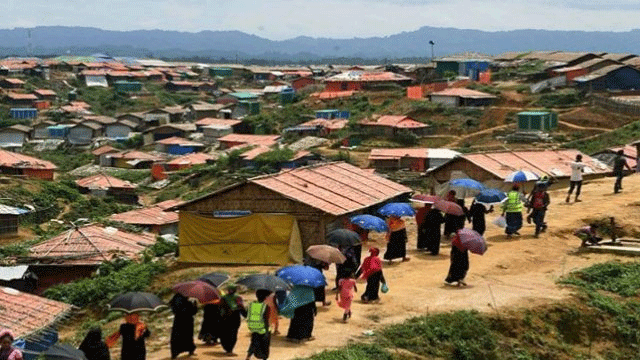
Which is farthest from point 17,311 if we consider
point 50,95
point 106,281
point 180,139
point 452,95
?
point 50,95

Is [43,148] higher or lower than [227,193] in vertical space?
lower

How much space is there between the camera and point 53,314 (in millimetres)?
17047

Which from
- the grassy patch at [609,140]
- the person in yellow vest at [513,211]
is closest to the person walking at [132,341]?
the person in yellow vest at [513,211]

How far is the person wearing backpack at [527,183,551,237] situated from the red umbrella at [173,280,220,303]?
389 inches

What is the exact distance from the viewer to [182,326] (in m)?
12.9

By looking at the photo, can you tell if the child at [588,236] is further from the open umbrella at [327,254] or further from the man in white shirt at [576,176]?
the open umbrella at [327,254]

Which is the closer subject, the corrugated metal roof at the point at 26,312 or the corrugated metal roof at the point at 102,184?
the corrugated metal roof at the point at 26,312

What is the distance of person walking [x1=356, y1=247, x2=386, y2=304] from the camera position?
50.2 feet

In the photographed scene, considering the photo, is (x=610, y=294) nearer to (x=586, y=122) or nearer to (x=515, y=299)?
Result: (x=515, y=299)

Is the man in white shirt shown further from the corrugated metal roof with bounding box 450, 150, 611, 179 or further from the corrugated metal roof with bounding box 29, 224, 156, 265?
the corrugated metal roof with bounding box 29, 224, 156, 265

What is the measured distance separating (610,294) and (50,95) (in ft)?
281

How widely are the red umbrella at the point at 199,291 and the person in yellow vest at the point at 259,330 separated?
61 centimetres

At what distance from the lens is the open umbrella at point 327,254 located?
48.5 feet

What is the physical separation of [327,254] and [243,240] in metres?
5.65
